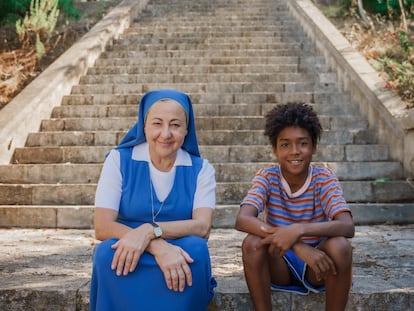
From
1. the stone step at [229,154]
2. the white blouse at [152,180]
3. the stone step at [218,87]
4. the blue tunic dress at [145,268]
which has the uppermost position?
the stone step at [218,87]

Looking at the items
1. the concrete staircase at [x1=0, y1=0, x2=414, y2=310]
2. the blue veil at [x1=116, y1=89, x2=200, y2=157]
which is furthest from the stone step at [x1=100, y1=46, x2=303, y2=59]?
the blue veil at [x1=116, y1=89, x2=200, y2=157]

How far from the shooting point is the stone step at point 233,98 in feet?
21.5

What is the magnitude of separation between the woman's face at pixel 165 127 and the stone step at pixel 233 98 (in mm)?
4180

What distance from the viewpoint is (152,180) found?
2.50 meters

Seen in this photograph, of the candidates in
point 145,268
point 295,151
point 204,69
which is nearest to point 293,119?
point 295,151

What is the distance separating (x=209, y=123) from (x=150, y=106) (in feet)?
11.5

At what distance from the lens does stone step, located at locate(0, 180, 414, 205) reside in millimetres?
4723

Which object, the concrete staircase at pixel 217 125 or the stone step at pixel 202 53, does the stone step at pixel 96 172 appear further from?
the stone step at pixel 202 53

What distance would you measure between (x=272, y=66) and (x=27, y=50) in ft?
13.2

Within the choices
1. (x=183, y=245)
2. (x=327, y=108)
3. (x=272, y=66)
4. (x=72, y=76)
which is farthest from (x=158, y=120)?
(x=272, y=66)

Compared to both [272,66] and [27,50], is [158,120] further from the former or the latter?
[27,50]

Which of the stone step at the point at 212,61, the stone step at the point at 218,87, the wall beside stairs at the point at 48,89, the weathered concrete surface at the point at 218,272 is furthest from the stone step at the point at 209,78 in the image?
the weathered concrete surface at the point at 218,272

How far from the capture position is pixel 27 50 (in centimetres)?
853

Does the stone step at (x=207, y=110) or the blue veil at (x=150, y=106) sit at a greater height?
the stone step at (x=207, y=110)
